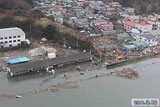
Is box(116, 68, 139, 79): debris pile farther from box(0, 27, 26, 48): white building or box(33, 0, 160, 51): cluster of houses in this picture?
box(0, 27, 26, 48): white building

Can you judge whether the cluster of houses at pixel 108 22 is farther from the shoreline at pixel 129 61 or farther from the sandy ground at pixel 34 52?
the sandy ground at pixel 34 52

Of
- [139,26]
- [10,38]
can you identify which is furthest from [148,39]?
[10,38]

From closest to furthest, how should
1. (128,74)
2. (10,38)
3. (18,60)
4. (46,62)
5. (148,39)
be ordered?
(128,74)
(46,62)
(18,60)
(10,38)
(148,39)

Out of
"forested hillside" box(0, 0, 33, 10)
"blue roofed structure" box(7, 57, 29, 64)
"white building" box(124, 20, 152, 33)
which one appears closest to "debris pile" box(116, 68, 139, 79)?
"blue roofed structure" box(7, 57, 29, 64)

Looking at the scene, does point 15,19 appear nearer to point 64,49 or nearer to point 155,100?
point 64,49

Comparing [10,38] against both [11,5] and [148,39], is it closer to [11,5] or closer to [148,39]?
[11,5]

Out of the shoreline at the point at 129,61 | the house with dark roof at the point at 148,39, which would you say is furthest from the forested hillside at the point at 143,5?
the shoreline at the point at 129,61
